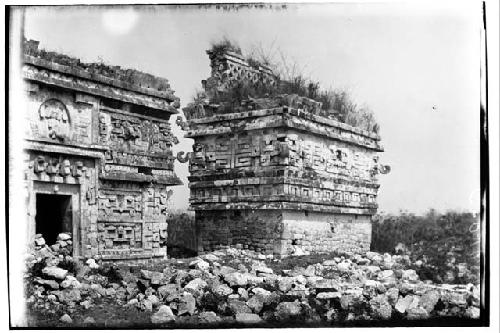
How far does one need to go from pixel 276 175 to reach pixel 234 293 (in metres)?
1.84

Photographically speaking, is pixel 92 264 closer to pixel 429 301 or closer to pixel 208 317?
pixel 208 317

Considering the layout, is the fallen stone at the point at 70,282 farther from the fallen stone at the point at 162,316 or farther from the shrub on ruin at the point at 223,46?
the shrub on ruin at the point at 223,46

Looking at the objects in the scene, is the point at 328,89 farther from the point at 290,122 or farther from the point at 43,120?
the point at 43,120

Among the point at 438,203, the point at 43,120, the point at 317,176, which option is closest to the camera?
the point at 43,120

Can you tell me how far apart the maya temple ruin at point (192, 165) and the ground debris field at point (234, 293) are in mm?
330

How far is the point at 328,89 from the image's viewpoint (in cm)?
1085

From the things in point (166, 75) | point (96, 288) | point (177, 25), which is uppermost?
point (177, 25)

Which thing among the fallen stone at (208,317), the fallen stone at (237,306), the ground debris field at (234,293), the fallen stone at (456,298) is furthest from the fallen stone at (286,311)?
the fallen stone at (456,298)

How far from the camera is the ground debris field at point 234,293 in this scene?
9.90m

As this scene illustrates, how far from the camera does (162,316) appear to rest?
1000 centimetres

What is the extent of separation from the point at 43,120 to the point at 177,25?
220 centimetres

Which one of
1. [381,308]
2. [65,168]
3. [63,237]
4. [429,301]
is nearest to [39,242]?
[63,237]

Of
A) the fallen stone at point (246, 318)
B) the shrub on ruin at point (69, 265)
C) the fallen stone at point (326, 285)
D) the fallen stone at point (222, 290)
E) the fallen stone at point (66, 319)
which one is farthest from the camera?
the fallen stone at point (326, 285)

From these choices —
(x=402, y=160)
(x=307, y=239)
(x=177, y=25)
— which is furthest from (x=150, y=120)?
(x=402, y=160)
